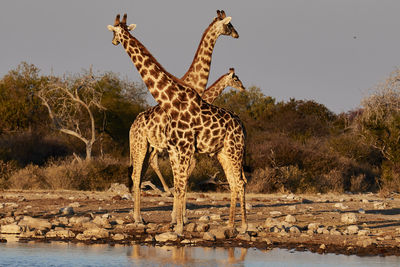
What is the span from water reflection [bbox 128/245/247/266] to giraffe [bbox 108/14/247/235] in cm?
128

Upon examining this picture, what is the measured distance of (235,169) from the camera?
1259cm

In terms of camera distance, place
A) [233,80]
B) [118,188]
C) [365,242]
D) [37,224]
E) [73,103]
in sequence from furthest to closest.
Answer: [73,103]
[118,188]
[233,80]
[37,224]
[365,242]

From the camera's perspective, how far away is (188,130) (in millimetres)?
12266

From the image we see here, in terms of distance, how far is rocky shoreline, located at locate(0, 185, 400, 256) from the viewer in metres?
11.7

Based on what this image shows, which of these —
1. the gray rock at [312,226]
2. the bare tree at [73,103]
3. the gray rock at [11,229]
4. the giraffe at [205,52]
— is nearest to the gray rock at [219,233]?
the gray rock at [312,226]

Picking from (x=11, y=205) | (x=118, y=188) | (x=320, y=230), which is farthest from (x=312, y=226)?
(x=118, y=188)

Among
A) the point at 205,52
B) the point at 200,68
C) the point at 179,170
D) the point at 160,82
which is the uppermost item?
the point at 205,52

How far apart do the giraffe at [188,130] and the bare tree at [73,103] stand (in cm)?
1897

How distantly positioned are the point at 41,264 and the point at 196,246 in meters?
2.58

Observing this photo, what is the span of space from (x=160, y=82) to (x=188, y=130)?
1039mm

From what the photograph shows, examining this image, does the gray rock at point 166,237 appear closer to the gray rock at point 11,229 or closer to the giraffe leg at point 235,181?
the giraffe leg at point 235,181

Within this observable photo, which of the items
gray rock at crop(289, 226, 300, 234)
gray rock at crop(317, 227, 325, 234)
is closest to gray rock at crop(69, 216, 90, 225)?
gray rock at crop(289, 226, 300, 234)

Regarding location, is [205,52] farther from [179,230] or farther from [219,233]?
[219,233]

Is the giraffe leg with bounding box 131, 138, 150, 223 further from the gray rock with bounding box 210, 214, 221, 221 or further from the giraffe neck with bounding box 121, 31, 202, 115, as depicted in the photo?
the gray rock with bounding box 210, 214, 221, 221
